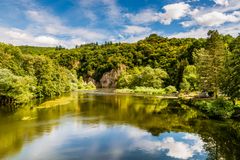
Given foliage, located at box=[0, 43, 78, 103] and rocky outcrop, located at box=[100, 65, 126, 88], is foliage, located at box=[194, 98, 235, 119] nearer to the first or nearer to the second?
foliage, located at box=[0, 43, 78, 103]

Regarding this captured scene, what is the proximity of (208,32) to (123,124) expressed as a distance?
3461cm

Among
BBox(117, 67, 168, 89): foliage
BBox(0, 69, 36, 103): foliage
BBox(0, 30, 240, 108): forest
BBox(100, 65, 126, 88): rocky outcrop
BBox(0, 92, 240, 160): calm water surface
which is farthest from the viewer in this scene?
BBox(100, 65, 126, 88): rocky outcrop

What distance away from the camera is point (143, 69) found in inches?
5064

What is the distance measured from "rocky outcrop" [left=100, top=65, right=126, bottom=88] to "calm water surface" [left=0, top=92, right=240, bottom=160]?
120178 millimetres

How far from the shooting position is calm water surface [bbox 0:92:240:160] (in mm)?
22403

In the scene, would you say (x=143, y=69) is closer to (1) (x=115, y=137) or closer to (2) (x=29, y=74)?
(2) (x=29, y=74)

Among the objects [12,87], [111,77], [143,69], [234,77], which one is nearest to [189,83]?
[143,69]

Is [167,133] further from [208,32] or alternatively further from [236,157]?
[208,32]

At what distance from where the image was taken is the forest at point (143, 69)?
50.6 m

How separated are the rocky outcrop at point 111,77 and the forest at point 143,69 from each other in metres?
0.59

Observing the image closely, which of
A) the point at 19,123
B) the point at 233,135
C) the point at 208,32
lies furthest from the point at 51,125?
the point at 208,32

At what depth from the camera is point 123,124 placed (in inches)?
1398

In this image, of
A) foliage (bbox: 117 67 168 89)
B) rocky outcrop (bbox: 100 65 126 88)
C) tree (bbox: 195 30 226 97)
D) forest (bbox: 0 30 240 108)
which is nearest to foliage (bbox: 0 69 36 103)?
forest (bbox: 0 30 240 108)

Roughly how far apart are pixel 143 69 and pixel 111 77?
40.3 metres
